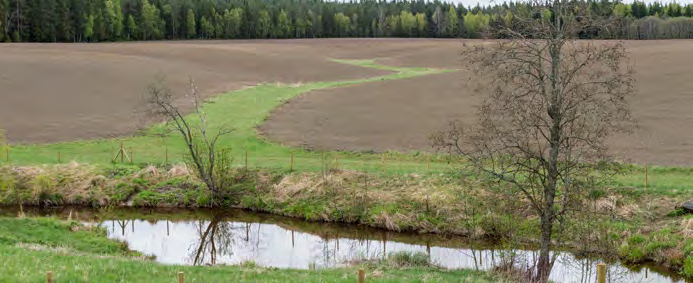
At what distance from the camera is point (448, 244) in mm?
31203

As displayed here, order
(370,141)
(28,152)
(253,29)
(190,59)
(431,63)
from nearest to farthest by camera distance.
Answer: (28,152)
(370,141)
(190,59)
(431,63)
(253,29)

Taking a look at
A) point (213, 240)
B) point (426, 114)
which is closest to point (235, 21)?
point (426, 114)

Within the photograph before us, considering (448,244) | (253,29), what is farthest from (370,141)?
(253,29)

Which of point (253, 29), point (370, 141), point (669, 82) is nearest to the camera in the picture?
point (370, 141)

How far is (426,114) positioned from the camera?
57.5 meters

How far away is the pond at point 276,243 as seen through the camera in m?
27.2

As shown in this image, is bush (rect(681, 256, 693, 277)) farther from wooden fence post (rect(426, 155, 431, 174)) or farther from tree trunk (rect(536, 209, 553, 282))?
wooden fence post (rect(426, 155, 431, 174))

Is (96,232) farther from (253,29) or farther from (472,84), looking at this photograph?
(253,29)

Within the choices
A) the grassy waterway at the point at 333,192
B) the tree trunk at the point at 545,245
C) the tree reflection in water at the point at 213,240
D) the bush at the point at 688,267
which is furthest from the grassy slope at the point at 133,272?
the bush at the point at 688,267

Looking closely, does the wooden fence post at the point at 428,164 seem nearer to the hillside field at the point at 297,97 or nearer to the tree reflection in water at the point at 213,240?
the hillside field at the point at 297,97

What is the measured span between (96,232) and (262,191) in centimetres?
1051

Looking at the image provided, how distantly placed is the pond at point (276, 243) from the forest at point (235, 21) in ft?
218

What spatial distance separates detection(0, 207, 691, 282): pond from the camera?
27.2 metres

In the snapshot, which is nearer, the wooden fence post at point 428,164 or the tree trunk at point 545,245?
the tree trunk at point 545,245
